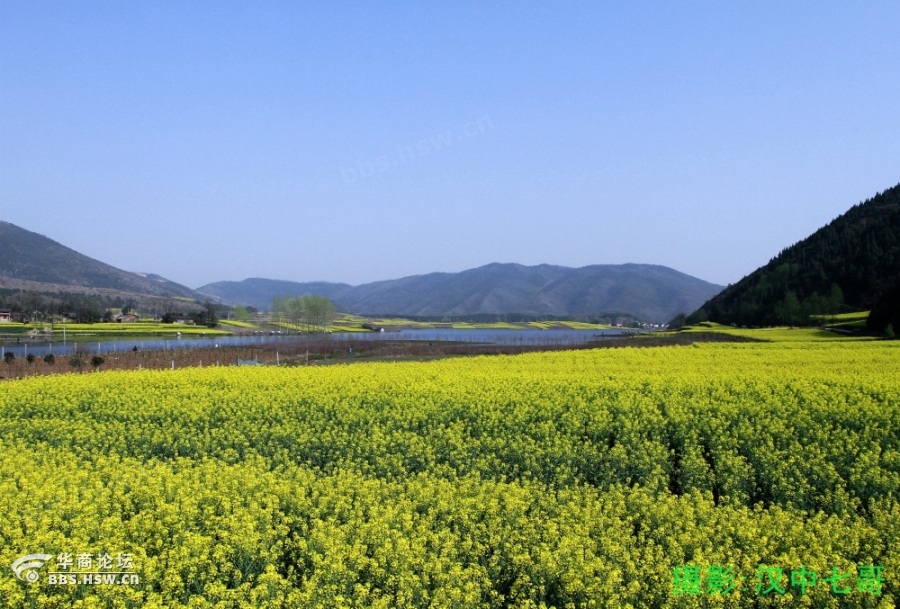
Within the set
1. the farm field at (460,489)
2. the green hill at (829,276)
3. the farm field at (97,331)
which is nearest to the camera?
the farm field at (460,489)

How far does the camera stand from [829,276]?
97.2m

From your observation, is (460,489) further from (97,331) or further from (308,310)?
(308,310)

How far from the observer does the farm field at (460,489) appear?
17.8ft

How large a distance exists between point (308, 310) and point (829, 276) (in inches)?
3797

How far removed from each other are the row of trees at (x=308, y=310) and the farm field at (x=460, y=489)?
105 m

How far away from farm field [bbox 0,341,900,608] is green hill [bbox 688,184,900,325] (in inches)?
3007

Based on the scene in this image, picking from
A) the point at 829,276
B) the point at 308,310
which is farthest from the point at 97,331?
the point at 829,276

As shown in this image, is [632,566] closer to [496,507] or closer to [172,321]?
[496,507]

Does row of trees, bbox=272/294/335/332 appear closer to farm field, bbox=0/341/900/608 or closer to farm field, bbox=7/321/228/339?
farm field, bbox=7/321/228/339

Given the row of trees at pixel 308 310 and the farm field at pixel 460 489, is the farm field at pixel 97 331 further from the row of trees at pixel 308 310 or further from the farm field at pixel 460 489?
the farm field at pixel 460 489

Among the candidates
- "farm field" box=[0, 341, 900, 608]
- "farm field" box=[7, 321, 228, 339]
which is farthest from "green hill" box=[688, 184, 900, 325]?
"farm field" box=[7, 321, 228, 339]

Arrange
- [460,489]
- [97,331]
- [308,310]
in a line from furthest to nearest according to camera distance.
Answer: [308,310]
[97,331]
[460,489]

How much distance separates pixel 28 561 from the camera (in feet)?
18.8

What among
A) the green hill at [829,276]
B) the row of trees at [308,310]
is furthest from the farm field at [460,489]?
the row of trees at [308,310]
